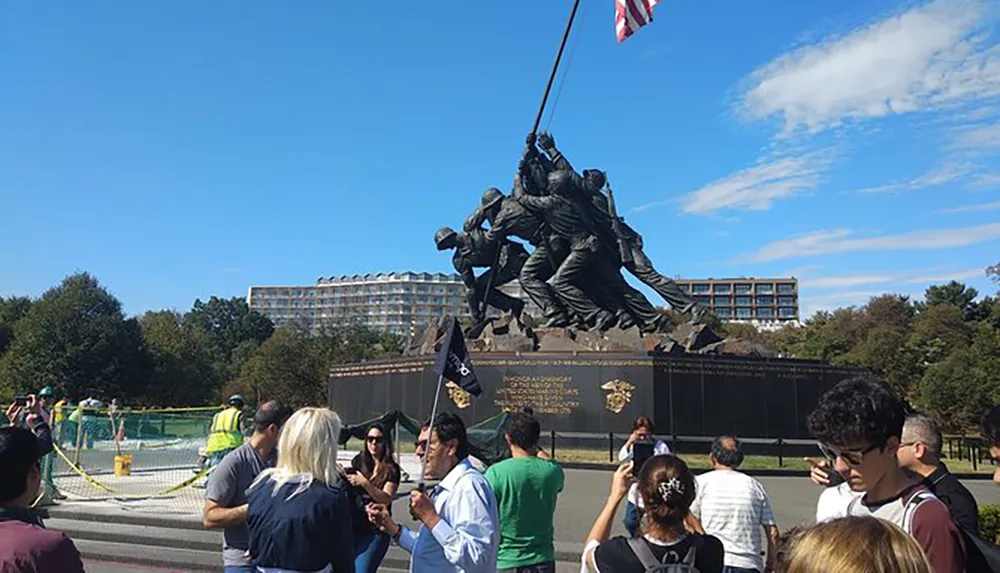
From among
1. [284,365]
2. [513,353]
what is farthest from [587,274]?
[284,365]

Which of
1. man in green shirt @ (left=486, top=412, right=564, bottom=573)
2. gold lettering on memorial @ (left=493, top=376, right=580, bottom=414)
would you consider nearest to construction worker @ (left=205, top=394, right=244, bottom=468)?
man in green shirt @ (left=486, top=412, right=564, bottom=573)

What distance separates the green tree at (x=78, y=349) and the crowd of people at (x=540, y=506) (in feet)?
183

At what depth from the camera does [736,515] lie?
16.4 ft

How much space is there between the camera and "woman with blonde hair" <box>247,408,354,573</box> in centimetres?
362

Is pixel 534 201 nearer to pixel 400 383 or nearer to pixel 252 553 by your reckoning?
pixel 400 383

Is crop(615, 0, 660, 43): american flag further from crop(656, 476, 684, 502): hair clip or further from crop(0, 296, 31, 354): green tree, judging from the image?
crop(0, 296, 31, 354): green tree

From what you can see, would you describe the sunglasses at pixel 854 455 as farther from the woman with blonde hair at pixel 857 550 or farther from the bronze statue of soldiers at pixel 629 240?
the bronze statue of soldiers at pixel 629 240

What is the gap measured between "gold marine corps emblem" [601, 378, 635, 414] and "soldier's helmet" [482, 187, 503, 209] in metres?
7.90

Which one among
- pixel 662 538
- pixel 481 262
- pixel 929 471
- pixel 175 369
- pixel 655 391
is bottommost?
pixel 175 369

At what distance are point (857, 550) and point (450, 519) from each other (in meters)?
2.64

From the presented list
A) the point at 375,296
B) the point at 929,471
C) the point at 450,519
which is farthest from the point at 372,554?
the point at 375,296

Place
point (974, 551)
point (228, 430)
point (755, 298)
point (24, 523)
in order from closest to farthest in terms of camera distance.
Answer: point (974, 551), point (24, 523), point (228, 430), point (755, 298)

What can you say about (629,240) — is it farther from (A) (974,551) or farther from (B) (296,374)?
(B) (296,374)

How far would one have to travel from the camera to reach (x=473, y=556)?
3.78 m
